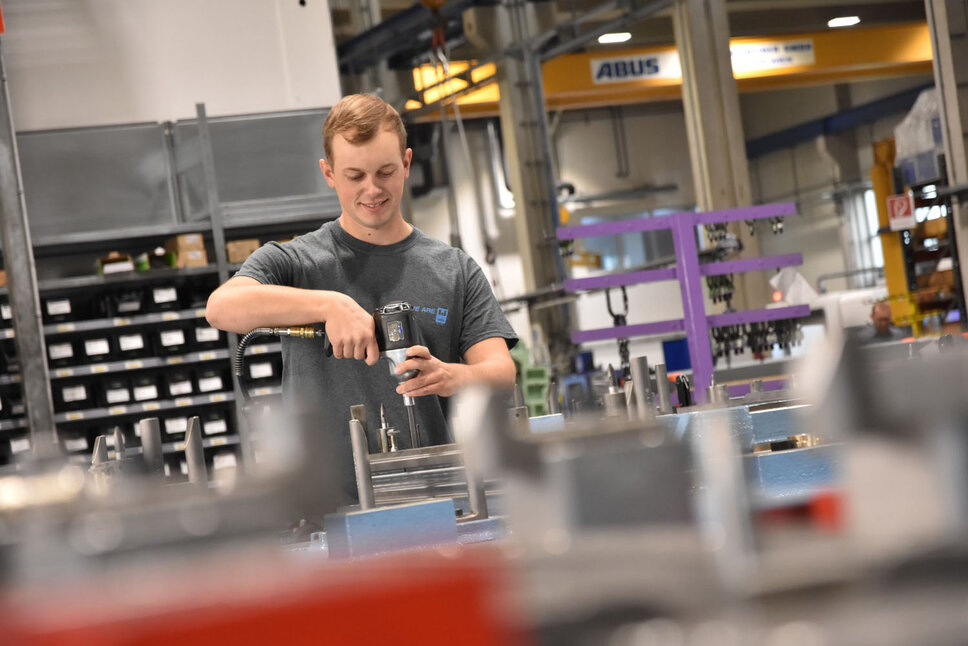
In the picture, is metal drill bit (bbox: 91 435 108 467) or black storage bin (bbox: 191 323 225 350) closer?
metal drill bit (bbox: 91 435 108 467)

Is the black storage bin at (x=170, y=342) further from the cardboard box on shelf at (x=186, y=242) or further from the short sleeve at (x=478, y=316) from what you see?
the short sleeve at (x=478, y=316)

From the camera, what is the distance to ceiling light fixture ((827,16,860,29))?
11.6m

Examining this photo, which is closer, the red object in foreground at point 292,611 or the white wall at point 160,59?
the red object in foreground at point 292,611

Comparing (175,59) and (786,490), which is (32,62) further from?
(786,490)

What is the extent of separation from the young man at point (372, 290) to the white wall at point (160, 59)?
5.61 meters

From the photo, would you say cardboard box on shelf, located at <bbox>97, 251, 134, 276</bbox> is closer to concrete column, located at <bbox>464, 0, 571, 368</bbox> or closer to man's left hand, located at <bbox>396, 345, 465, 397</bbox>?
concrete column, located at <bbox>464, 0, 571, 368</bbox>

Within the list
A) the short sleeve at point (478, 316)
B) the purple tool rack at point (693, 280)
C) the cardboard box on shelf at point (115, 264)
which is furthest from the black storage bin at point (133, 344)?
the short sleeve at point (478, 316)

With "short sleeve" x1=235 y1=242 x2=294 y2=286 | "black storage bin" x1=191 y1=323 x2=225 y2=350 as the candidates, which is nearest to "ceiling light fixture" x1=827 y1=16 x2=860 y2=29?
"black storage bin" x1=191 y1=323 x2=225 y2=350

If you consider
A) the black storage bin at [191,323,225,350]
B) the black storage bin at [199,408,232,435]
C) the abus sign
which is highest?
the abus sign

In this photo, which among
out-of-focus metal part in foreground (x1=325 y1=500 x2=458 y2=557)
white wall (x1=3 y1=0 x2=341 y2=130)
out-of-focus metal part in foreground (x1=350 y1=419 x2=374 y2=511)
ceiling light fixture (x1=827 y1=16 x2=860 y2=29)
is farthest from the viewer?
ceiling light fixture (x1=827 y1=16 x2=860 y2=29)

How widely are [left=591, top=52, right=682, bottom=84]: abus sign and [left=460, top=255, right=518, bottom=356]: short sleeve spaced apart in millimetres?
8910

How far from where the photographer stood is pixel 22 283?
20.5 feet

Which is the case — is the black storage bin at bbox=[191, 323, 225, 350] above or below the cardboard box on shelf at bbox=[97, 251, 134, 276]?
below

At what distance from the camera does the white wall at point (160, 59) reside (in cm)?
724
